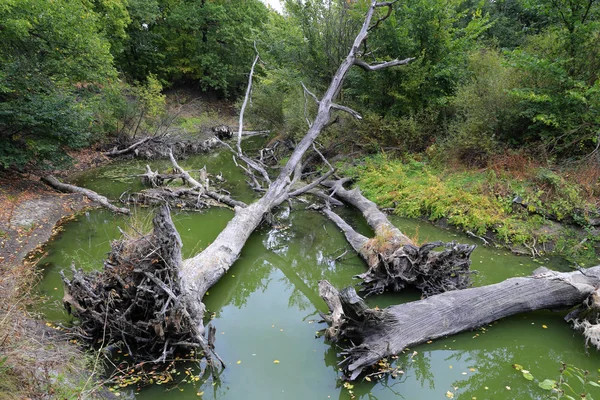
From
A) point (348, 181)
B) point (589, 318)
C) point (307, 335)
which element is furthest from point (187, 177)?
point (589, 318)

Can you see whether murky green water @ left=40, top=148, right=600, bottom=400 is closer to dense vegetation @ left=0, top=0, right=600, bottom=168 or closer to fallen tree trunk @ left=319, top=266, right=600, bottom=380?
fallen tree trunk @ left=319, top=266, right=600, bottom=380

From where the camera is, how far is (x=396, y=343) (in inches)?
169

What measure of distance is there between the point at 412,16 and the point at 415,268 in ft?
31.0

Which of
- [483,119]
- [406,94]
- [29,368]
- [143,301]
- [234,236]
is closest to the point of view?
[29,368]

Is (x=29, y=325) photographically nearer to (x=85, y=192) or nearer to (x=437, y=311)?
(x=437, y=311)

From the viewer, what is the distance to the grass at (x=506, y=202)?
7.16 metres

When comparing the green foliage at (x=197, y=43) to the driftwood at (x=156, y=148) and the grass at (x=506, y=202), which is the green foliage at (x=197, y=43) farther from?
the grass at (x=506, y=202)

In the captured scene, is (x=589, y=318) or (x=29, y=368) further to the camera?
(x=589, y=318)

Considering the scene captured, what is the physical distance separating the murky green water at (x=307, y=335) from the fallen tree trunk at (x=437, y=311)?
0.20m

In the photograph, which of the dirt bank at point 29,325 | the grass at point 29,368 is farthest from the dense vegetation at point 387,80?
the grass at point 29,368

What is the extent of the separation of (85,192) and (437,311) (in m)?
9.27

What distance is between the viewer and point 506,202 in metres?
8.09

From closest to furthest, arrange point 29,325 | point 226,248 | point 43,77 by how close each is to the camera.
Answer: point 29,325 < point 226,248 < point 43,77

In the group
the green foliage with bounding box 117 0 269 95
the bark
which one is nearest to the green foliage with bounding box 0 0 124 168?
the bark
